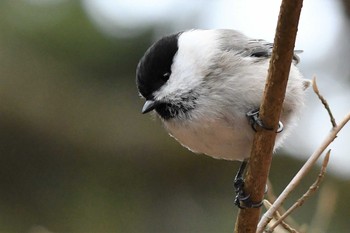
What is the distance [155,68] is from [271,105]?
1.38ft

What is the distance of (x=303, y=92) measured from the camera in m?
1.82

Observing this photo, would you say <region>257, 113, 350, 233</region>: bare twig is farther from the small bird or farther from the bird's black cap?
the bird's black cap

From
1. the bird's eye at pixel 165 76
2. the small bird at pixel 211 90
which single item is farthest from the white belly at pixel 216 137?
the bird's eye at pixel 165 76

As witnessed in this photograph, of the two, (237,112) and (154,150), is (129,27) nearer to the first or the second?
(154,150)

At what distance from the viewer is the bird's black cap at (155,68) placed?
1727 millimetres

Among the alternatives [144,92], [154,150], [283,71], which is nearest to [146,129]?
[154,150]

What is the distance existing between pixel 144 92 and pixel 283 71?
19.2 inches

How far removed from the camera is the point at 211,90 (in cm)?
165

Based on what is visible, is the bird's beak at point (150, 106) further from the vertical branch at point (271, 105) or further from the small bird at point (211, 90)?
the vertical branch at point (271, 105)

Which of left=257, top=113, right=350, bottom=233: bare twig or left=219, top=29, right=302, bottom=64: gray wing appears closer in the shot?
left=257, top=113, right=350, bottom=233: bare twig

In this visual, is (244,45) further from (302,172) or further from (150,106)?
(302,172)

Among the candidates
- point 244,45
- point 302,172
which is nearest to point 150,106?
point 244,45

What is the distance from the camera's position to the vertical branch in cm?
128

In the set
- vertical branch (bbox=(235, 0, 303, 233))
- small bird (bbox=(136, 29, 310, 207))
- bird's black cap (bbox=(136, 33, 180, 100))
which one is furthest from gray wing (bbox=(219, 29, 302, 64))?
vertical branch (bbox=(235, 0, 303, 233))
